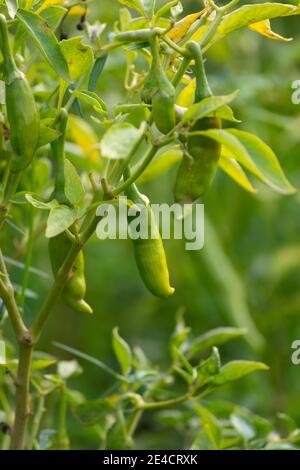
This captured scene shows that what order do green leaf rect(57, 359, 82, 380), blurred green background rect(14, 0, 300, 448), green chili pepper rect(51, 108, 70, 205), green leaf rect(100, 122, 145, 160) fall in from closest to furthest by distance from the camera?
1. green leaf rect(100, 122, 145, 160)
2. green chili pepper rect(51, 108, 70, 205)
3. green leaf rect(57, 359, 82, 380)
4. blurred green background rect(14, 0, 300, 448)

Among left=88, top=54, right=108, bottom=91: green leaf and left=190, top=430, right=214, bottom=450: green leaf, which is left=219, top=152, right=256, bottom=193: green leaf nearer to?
left=88, top=54, right=108, bottom=91: green leaf

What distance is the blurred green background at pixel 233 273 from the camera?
1.46 m

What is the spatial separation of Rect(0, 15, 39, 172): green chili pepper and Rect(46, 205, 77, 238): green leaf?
0.13ft

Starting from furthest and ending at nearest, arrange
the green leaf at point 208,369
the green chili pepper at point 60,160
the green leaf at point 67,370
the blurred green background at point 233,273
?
the blurred green background at point 233,273
the green leaf at point 67,370
the green leaf at point 208,369
the green chili pepper at point 60,160

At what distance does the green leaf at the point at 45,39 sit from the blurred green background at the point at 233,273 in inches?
28.3

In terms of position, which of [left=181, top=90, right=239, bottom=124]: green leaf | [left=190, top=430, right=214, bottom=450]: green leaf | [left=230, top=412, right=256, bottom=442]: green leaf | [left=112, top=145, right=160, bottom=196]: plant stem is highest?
[left=181, top=90, right=239, bottom=124]: green leaf

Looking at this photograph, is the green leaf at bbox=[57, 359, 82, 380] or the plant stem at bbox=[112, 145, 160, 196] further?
the green leaf at bbox=[57, 359, 82, 380]

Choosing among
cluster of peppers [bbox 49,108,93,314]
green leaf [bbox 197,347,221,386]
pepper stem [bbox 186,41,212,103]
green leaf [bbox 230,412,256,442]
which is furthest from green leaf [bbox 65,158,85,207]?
green leaf [bbox 230,412,256,442]

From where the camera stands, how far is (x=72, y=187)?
0.61m

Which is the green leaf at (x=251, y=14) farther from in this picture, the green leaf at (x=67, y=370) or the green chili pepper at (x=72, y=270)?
the green leaf at (x=67, y=370)

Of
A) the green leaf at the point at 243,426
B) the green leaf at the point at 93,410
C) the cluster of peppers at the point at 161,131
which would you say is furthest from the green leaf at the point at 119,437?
the cluster of peppers at the point at 161,131

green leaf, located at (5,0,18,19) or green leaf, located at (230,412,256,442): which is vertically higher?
green leaf, located at (5,0,18,19)

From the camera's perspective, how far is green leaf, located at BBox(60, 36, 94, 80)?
0.62 metres

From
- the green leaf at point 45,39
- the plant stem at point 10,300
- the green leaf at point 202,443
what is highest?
the green leaf at point 45,39
